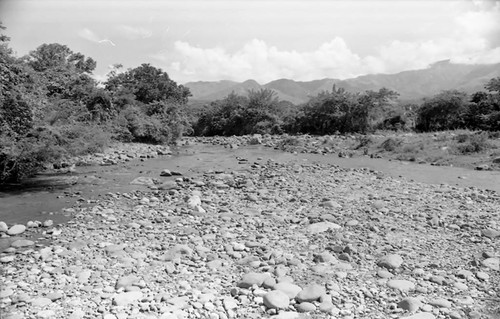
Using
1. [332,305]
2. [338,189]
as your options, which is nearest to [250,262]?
[332,305]

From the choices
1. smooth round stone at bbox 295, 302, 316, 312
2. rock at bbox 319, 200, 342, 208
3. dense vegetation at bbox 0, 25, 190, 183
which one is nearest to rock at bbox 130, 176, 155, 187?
dense vegetation at bbox 0, 25, 190, 183

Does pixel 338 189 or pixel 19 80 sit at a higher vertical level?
pixel 19 80

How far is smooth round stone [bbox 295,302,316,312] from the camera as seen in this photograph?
5039mm

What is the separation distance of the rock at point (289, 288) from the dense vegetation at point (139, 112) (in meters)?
10.0

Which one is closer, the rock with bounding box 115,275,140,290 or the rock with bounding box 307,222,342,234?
the rock with bounding box 115,275,140,290

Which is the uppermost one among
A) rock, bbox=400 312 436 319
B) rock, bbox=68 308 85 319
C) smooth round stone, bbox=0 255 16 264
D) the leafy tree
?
the leafy tree

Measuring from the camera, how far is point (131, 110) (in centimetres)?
2805

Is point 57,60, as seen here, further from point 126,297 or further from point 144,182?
point 126,297

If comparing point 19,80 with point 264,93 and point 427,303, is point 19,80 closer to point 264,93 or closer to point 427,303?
point 427,303

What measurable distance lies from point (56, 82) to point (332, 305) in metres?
23.5

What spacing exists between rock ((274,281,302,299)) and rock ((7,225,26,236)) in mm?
5810

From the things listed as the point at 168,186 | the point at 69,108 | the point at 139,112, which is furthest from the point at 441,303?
the point at 139,112

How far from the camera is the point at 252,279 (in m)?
5.76

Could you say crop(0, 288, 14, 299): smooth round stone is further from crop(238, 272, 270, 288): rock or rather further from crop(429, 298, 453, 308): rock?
crop(429, 298, 453, 308): rock
